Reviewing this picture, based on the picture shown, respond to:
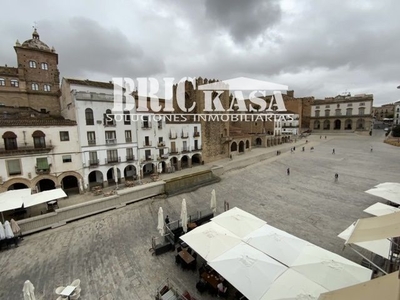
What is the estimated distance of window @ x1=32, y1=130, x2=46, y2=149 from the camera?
16.7 m

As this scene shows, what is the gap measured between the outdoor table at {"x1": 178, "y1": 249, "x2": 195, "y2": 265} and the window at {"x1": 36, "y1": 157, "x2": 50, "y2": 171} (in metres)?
15.7

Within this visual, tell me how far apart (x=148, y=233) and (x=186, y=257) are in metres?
4.09

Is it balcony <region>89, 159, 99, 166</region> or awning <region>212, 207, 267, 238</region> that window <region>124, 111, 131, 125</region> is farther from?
awning <region>212, 207, 267, 238</region>

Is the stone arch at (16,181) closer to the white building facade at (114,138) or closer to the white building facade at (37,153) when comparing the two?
the white building facade at (37,153)

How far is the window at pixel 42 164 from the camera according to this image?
55.1ft

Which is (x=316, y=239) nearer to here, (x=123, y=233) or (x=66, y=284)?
(x=123, y=233)

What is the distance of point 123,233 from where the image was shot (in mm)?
11922

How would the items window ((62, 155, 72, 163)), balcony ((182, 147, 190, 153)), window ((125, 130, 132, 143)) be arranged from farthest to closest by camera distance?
balcony ((182, 147, 190, 153)) → window ((125, 130, 132, 143)) → window ((62, 155, 72, 163))

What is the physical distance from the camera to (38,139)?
55.5 ft

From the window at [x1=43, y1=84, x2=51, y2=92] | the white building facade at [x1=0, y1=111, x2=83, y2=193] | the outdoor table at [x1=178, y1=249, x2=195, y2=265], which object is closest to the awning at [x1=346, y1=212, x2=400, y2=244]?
the outdoor table at [x1=178, y1=249, x2=195, y2=265]

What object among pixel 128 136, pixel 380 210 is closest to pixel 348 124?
pixel 380 210

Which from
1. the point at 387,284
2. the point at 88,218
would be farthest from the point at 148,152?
the point at 387,284

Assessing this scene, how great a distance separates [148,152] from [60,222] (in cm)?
1174

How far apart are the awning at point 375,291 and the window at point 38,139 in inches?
856
